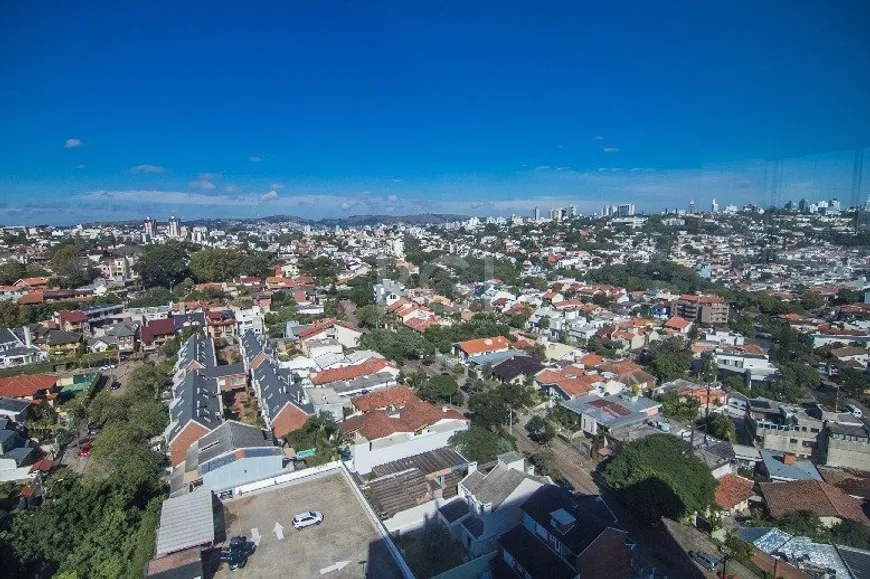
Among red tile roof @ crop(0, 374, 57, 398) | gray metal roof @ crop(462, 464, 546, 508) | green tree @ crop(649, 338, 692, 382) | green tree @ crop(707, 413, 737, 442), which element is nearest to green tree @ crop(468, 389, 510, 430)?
gray metal roof @ crop(462, 464, 546, 508)

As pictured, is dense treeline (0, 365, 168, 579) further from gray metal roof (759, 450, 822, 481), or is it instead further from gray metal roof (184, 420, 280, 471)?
gray metal roof (759, 450, 822, 481)

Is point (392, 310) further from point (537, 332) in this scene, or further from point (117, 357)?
point (117, 357)

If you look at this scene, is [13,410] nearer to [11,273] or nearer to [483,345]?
[483,345]

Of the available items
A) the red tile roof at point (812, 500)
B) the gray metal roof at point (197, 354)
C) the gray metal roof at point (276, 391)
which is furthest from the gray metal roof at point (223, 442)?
the red tile roof at point (812, 500)

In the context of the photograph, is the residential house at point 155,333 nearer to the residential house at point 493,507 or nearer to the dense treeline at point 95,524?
the dense treeline at point 95,524

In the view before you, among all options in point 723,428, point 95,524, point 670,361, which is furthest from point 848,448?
point 95,524

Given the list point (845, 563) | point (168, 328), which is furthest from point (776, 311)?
point (168, 328)
